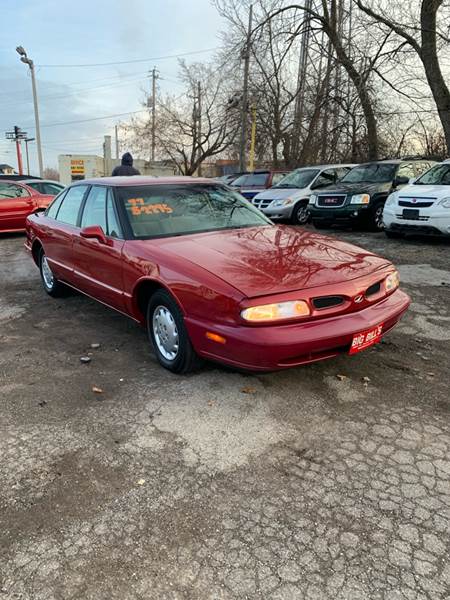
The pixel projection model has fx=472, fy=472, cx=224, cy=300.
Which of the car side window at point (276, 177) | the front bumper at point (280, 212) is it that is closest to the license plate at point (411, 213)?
the front bumper at point (280, 212)

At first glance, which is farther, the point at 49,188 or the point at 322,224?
Answer: the point at 49,188

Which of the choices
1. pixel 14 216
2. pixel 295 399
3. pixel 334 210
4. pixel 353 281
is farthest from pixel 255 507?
pixel 14 216

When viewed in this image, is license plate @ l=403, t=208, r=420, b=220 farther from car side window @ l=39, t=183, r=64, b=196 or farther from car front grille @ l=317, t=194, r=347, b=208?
car side window @ l=39, t=183, r=64, b=196

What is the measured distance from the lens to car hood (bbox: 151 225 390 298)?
314 centimetres

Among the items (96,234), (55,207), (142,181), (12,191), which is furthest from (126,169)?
(96,234)

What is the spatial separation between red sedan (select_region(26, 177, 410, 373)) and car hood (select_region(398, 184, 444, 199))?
17.1 feet

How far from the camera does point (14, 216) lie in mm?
11695

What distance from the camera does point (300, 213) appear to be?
12391mm

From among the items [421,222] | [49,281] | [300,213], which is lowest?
[49,281]

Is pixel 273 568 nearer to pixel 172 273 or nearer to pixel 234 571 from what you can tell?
pixel 234 571

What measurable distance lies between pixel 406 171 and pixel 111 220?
359 inches

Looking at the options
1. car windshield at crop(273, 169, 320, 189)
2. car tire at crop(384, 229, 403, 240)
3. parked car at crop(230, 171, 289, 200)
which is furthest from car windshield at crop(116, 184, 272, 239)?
parked car at crop(230, 171, 289, 200)

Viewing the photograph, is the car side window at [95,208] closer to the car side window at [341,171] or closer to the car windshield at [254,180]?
the car side window at [341,171]

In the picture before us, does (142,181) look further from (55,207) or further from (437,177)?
(437,177)
